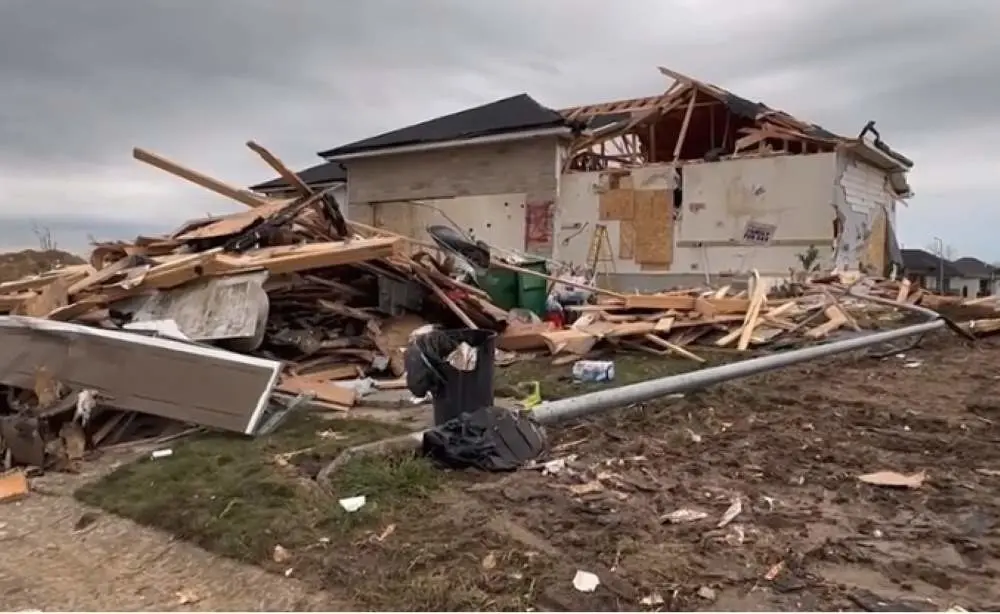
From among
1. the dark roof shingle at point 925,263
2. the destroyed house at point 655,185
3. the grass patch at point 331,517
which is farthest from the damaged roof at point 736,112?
the dark roof shingle at point 925,263

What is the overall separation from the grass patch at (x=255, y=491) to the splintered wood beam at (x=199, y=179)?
472 centimetres

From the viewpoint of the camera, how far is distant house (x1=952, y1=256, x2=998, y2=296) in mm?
37438

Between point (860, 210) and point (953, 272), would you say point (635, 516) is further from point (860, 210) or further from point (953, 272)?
point (953, 272)

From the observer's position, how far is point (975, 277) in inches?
1524

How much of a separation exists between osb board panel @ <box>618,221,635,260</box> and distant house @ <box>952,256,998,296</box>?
26.3 meters

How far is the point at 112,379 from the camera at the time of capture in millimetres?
5301

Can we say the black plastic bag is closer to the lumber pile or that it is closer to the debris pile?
the debris pile

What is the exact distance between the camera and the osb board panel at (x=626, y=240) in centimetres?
1730

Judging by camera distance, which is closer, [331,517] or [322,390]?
[331,517]

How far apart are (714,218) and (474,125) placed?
21.2ft

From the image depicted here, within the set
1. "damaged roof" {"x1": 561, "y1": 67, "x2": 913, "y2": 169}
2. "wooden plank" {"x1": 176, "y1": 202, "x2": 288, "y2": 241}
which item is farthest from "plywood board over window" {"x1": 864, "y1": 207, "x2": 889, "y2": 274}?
"wooden plank" {"x1": 176, "y1": 202, "x2": 288, "y2": 241}

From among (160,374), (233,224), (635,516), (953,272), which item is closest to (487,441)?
(635,516)

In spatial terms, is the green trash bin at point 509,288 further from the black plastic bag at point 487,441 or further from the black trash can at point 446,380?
the black plastic bag at point 487,441

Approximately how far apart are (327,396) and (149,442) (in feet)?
4.47
